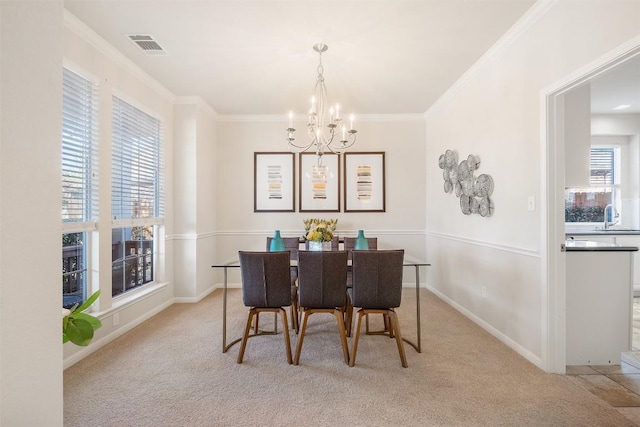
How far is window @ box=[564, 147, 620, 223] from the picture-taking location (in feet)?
14.7

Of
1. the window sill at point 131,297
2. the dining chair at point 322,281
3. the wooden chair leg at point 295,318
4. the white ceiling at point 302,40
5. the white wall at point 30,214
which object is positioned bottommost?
the wooden chair leg at point 295,318

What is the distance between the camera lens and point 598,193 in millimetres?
4516

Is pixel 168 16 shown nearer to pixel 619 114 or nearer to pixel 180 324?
pixel 180 324

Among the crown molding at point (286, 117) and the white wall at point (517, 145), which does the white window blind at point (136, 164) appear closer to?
the crown molding at point (286, 117)

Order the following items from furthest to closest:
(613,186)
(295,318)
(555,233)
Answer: (613,186)
(295,318)
(555,233)

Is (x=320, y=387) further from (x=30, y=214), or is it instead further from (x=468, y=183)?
(x=468, y=183)

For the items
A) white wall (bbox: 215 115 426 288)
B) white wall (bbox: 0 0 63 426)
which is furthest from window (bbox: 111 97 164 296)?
white wall (bbox: 0 0 63 426)

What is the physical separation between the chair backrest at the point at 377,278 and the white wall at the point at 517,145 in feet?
3.58

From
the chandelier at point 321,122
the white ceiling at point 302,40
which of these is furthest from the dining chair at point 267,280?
the white ceiling at point 302,40

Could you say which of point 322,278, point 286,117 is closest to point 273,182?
point 286,117

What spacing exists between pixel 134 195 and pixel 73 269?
39.3 inches

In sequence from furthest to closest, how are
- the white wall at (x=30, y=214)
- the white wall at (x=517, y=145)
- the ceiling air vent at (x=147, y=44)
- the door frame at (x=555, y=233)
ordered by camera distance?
the ceiling air vent at (x=147, y=44) → the door frame at (x=555, y=233) → the white wall at (x=517, y=145) → the white wall at (x=30, y=214)

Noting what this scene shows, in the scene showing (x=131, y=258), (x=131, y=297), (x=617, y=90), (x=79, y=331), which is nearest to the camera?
(x=79, y=331)

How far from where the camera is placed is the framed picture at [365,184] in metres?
4.61
